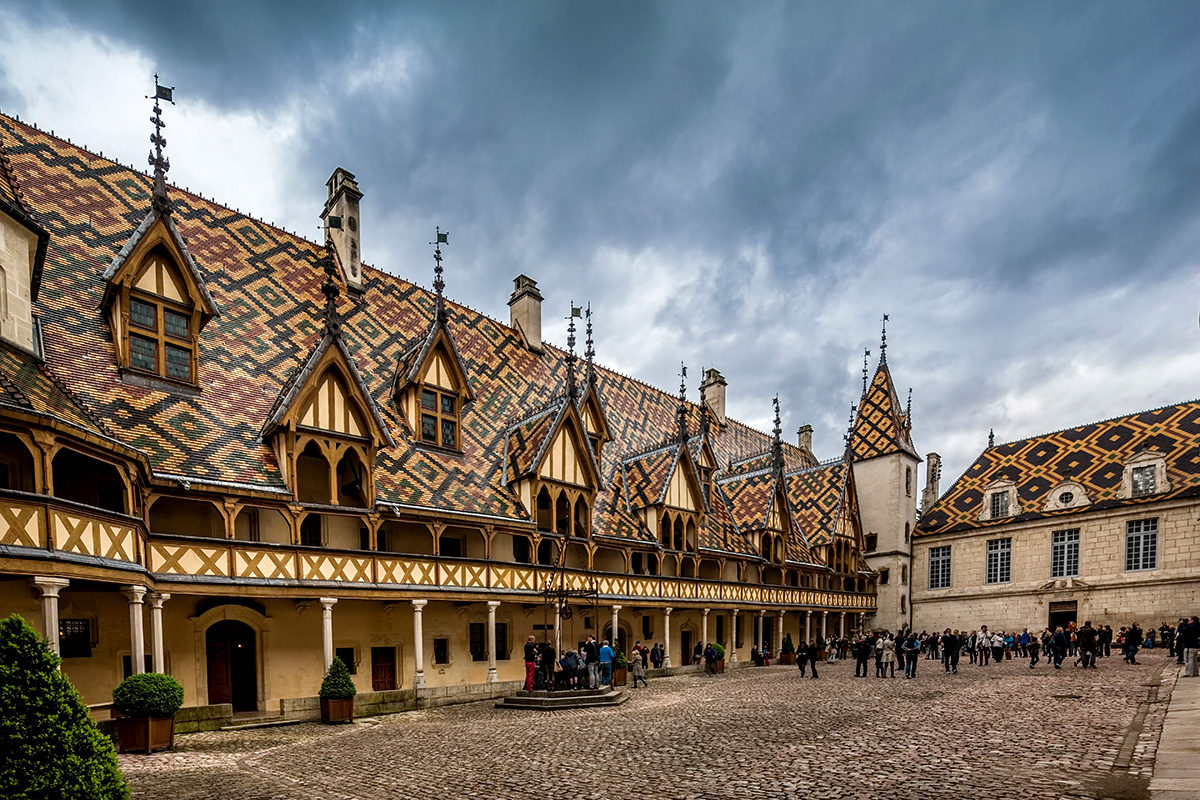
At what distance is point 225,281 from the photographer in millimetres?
18938

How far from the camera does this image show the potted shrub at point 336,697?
47.2ft

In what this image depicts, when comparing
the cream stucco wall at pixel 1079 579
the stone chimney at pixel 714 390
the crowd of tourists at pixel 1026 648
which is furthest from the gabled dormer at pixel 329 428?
the cream stucco wall at pixel 1079 579

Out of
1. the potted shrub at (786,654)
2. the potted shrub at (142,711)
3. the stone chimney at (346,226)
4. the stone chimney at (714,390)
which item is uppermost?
the stone chimney at (346,226)

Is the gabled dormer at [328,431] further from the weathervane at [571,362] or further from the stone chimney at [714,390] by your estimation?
the stone chimney at [714,390]

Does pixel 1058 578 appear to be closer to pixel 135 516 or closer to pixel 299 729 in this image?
pixel 299 729

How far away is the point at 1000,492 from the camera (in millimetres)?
37031

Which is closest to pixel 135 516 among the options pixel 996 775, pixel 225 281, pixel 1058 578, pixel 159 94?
pixel 225 281

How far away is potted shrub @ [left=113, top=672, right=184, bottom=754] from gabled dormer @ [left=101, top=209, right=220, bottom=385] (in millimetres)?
6971

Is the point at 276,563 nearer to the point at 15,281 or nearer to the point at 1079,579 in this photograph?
the point at 15,281

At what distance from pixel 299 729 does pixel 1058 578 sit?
3588cm

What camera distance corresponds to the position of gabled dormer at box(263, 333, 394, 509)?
616 inches

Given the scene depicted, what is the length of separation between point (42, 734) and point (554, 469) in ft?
56.5

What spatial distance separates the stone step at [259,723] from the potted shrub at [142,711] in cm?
258

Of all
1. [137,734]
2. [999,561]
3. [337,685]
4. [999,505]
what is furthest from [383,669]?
[999,505]
